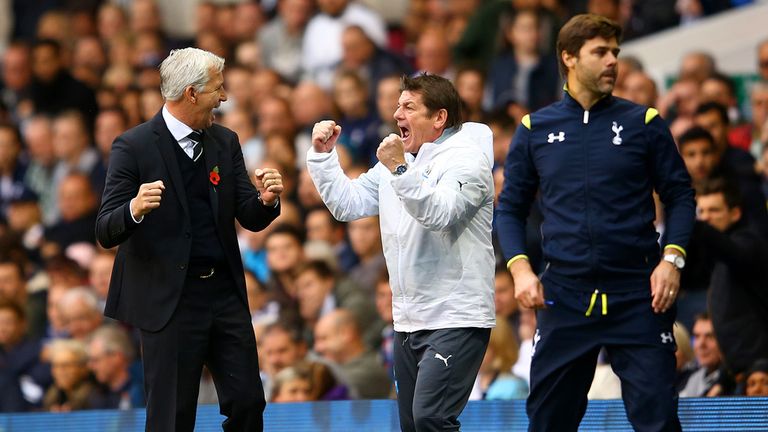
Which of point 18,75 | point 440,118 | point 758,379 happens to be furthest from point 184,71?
point 18,75

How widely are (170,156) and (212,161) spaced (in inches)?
7.4

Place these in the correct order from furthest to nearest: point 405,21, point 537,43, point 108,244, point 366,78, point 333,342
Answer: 1. point 405,21
2. point 366,78
3. point 537,43
4. point 333,342
5. point 108,244

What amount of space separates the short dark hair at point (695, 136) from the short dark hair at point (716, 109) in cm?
43

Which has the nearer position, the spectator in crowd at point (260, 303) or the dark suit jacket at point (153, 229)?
the dark suit jacket at point (153, 229)

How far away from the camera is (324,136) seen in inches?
244

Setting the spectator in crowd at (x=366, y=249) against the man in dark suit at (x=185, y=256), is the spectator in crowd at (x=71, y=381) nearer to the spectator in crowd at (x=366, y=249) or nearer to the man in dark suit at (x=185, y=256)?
the spectator in crowd at (x=366, y=249)

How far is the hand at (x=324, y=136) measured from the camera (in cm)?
619

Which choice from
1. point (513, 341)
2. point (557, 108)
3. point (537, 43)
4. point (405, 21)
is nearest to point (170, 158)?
point (557, 108)

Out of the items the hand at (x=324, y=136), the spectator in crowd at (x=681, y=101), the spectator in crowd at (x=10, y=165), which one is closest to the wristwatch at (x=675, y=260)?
the hand at (x=324, y=136)

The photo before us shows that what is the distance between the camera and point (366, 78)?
12125mm

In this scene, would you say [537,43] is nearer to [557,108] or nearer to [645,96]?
[645,96]

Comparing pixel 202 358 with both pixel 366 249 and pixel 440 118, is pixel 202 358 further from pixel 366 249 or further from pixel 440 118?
pixel 366 249

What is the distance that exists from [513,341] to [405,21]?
21.1 ft

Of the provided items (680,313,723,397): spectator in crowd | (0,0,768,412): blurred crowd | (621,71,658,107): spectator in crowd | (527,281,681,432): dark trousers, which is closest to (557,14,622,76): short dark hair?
(527,281,681,432): dark trousers
